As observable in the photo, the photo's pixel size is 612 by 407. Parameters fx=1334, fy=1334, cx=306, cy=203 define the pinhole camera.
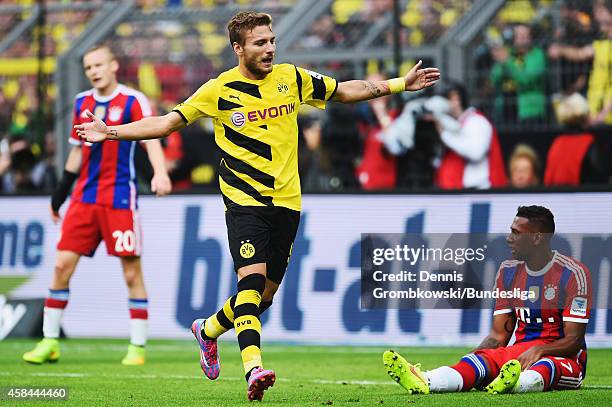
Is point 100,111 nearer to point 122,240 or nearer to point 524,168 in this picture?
point 122,240

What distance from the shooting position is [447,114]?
13094mm

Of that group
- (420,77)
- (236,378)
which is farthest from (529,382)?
(236,378)

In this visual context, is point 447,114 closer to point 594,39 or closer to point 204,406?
point 594,39

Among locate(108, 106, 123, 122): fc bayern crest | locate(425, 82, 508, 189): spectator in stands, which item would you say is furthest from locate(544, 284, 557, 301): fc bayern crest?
locate(425, 82, 508, 189): spectator in stands

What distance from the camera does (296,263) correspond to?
39.5 feet

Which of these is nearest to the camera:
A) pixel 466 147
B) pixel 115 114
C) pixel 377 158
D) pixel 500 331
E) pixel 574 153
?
pixel 500 331

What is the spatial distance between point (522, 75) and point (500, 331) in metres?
6.51

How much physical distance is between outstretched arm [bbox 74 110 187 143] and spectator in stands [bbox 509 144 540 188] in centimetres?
577

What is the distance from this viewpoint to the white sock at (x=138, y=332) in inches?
407

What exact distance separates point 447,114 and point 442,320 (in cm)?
248

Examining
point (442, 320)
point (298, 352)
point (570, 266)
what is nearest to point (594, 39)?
point (442, 320)

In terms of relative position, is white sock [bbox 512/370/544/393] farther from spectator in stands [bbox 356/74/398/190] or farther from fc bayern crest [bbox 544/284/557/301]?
spectator in stands [bbox 356/74/398/190]

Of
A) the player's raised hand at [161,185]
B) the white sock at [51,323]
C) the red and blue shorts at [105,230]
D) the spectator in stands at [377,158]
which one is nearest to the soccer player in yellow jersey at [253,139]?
the player's raised hand at [161,185]

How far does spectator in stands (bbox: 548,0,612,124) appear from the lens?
13391 millimetres
